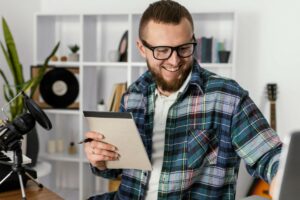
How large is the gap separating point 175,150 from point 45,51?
6.49 feet

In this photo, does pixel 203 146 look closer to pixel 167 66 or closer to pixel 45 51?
pixel 167 66

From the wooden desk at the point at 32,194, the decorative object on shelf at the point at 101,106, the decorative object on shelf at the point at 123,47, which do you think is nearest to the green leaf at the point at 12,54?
the decorative object on shelf at the point at 101,106

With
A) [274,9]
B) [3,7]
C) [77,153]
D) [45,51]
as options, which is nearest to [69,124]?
[77,153]

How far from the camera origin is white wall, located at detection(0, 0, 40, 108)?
276cm

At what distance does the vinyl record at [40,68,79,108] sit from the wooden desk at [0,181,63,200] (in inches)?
53.5

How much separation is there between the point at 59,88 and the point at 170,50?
5.64 feet

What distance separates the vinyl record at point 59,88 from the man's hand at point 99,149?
1.62 m

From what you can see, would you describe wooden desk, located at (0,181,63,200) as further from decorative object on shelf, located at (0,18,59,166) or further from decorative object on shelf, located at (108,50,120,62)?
decorative object on shelf, located at (108,50,120,62)

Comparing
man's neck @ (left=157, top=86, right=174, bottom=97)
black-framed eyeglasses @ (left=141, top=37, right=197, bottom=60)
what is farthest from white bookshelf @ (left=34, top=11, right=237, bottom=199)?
black-framed eyeglasses @ (left=141, top=37, right=197, bottom=60)

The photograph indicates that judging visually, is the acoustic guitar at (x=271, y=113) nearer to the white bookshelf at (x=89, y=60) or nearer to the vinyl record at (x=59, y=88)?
the white bookshelf at (x=89, y=60)

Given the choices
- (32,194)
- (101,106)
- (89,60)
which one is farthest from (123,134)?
(89,60)

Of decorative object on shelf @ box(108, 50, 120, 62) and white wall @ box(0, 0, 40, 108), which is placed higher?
white wall @ box(0, 0, 40, 108)

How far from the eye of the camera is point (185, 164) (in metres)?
1.30

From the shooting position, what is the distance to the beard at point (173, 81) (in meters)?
1.33
